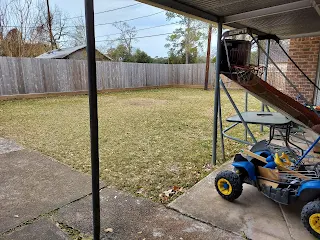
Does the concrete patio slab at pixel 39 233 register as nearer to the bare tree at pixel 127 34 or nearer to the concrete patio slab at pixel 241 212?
the concrete patio slab at pixel 241 212

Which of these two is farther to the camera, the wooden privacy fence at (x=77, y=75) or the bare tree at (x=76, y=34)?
the bare tree at (x=76, y=34)

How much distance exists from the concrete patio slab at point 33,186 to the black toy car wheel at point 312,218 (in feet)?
6.13

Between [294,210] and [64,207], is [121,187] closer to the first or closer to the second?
[64,207]

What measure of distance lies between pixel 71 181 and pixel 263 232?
1.94 metres

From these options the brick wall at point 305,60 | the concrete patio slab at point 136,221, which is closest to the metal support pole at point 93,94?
the concrete patio slab at point 136,221

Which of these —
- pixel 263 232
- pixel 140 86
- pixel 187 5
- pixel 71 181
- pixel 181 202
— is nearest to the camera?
pixel 263 232

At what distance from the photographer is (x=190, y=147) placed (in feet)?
12.3

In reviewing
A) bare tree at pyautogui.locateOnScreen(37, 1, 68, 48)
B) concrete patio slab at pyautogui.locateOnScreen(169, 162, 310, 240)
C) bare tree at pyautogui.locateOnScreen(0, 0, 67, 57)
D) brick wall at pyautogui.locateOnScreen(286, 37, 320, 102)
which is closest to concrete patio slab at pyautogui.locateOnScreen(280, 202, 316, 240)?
concrete patio slab at pyautogui.locateOnScreen(169, 162, 310, 240)

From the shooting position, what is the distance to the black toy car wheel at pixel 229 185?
202cm

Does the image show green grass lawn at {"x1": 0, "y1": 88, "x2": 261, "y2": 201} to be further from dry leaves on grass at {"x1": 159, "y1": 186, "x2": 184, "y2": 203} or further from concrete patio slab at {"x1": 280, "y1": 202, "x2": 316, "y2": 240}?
concrete patio slab at {"x1": 280, "y1": 202, "x2": 316, "y2": 240}

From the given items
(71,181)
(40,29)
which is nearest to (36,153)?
(71,181)

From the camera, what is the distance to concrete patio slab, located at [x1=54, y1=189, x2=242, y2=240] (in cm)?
168

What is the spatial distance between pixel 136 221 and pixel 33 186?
1.30 metres

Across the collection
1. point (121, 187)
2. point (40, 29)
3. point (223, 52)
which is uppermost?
point (40, 29)
